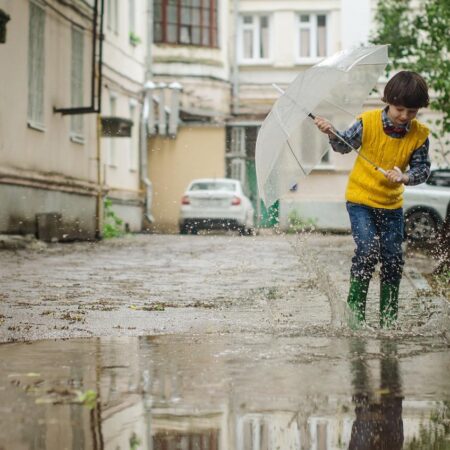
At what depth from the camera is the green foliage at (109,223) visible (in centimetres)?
2783

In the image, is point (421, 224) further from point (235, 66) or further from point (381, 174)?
point (381, 174)

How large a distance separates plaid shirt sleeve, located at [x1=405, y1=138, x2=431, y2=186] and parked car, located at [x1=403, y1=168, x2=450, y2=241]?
1713 cm

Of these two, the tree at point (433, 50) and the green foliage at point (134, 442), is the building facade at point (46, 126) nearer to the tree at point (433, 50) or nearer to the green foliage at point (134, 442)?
the tree at point (433, 50)

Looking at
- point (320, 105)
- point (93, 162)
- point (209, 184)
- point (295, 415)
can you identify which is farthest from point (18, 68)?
point (295, 415)

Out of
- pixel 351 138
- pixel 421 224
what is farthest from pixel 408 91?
pixel 421 224

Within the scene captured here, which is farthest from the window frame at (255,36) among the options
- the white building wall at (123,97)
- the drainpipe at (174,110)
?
the white building wall at (123,97)

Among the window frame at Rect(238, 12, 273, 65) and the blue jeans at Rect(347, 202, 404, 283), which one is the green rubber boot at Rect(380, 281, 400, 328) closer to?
the blue jeans at Rect(347, 202, 404, 283)

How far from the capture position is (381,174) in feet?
26.0

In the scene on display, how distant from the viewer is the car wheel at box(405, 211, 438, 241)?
954 inches

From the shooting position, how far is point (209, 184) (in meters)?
33.1

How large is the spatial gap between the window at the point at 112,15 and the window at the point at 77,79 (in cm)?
417

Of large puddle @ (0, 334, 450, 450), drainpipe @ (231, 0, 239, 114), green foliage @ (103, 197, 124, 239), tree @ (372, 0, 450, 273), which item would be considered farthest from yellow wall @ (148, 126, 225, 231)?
large puddle @ (0, 334, 450, 450)

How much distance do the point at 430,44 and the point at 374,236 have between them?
1300 cm

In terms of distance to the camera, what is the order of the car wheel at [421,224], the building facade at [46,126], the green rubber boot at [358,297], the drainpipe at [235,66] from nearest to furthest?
the green rubber boot at [358,297]
the building facade at [46,126]
the car wheel at [421,224]
the drainpipe at [235,66]
